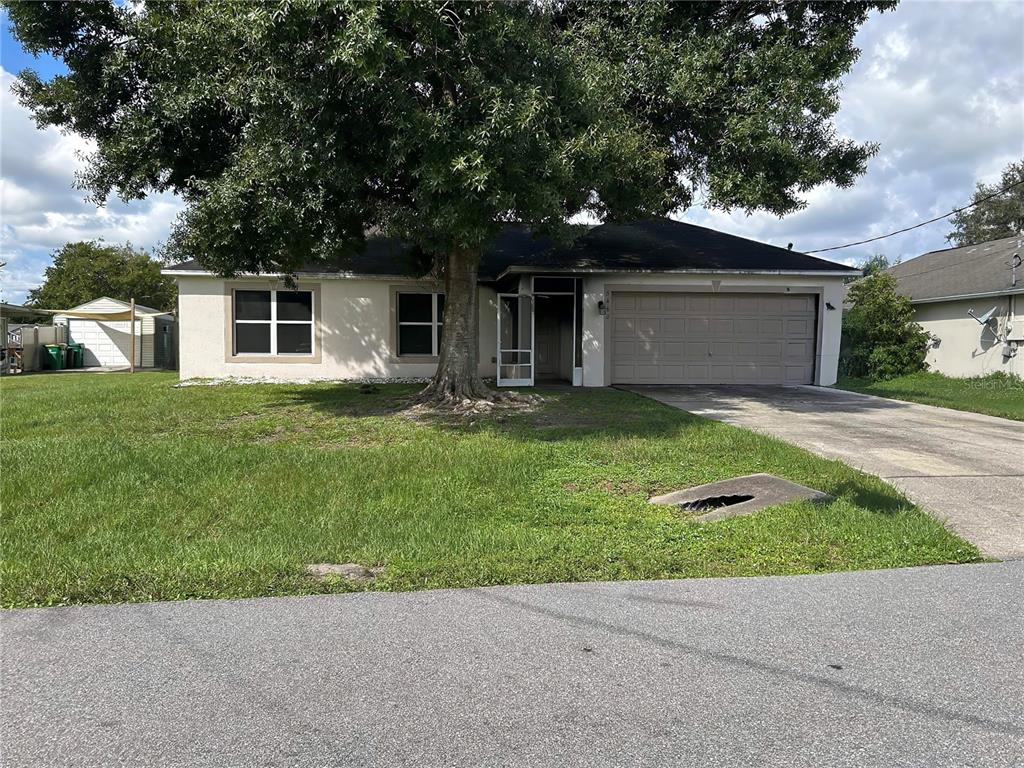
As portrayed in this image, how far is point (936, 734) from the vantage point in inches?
97.7

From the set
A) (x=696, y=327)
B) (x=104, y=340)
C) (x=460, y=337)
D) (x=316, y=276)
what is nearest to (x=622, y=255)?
(x=696, y=327)

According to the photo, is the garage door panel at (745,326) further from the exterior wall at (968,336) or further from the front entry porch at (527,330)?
the exterior wall at (968,336)

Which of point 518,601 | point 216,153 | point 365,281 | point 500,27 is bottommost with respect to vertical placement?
point 518,601

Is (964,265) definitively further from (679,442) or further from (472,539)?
(472,539)

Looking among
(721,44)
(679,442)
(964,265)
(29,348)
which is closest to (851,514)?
(679,442)

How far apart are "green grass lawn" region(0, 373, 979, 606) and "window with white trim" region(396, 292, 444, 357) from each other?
23.9 ft

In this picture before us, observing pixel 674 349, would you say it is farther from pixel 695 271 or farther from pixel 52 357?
pixel 52 357

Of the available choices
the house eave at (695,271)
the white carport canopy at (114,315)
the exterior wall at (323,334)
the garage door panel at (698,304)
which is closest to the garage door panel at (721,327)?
the garage door panel at (698,304)

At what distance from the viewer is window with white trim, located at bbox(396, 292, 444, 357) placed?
643 inches

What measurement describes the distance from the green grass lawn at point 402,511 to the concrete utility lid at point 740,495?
19cm

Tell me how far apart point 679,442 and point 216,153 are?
7959 millimetres

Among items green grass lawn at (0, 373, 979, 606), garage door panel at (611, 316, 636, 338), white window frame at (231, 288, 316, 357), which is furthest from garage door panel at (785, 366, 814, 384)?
white window frame at (231, 288, 316, 357)

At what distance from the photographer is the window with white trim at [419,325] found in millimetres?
16328

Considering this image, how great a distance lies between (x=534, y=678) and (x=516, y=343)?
1283cm
